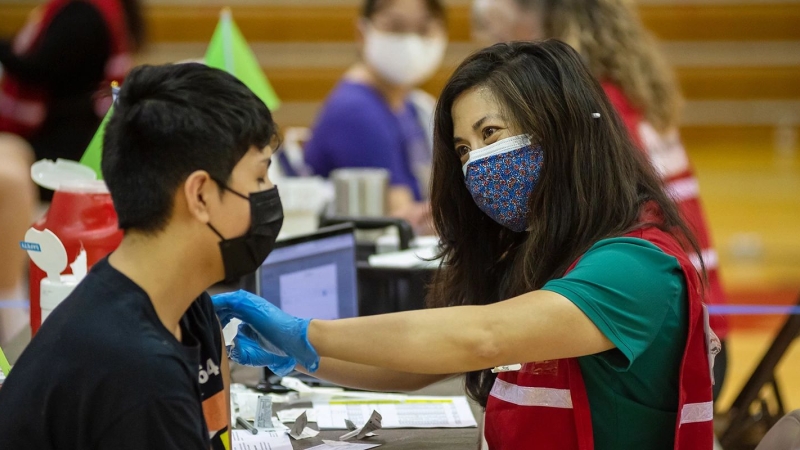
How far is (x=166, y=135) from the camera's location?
1.15 m

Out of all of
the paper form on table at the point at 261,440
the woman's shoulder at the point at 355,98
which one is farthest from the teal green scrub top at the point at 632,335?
the woman's shoulder at the point at 355,98

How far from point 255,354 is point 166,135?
18.5 inches

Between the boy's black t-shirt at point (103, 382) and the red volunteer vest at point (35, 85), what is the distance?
2.57m

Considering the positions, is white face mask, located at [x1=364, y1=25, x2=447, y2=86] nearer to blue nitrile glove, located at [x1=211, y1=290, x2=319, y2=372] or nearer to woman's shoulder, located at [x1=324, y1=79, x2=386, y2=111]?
woman's shoulder, located at [x1=324, y1=79, x2=386, y2=111]

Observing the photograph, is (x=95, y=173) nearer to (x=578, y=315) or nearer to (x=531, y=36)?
(x=578, y=315)

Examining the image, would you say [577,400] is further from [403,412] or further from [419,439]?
[403,412]

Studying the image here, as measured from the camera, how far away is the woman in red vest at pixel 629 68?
278 centimetres

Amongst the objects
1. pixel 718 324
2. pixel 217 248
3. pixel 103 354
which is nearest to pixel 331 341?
pixel 217 248

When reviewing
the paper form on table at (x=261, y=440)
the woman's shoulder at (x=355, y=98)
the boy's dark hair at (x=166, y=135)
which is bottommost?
the paper form on table at (x=261, y=440)

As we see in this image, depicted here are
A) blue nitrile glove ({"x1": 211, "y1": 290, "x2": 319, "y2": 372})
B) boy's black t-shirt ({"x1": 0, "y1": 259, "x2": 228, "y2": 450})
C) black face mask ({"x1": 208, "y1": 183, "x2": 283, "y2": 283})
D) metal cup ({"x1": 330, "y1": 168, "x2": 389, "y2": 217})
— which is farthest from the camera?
metal cup ({"x1": 330, "y1": 168, "x2": 389, "y2": 217})

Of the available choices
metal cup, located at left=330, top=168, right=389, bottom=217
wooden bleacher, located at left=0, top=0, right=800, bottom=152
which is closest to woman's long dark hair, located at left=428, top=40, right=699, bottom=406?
metal cup, located at left=330, top=168, right=389, bottom=217

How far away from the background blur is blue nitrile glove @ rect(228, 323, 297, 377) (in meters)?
5.31

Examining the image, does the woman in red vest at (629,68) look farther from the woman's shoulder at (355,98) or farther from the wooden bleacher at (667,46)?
the wooden bleacher at (667,46)

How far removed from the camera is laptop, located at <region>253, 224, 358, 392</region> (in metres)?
1.86
